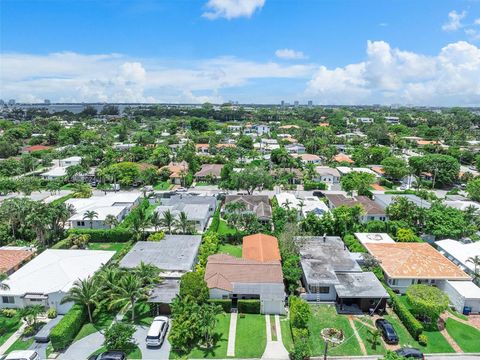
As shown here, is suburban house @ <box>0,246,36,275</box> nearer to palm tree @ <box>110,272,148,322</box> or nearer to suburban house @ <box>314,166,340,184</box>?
palm tree @ <box>110,272,148,322</box>

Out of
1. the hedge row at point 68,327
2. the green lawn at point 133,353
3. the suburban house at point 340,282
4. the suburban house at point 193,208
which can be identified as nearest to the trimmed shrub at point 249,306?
the suburban house at point 340,282

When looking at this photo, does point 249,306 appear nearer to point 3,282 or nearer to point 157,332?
point 157,332

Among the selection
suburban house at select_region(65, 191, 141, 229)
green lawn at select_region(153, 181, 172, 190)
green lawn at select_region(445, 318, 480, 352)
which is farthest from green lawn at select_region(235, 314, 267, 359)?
green lawn at select_region(153, 181, 172, 190)

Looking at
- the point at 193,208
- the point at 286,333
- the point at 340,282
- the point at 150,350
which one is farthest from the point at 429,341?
the point at 193,208

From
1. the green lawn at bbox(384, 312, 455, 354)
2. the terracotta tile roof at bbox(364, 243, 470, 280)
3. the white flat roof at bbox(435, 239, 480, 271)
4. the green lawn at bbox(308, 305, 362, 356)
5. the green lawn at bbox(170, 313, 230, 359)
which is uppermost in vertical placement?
the terracotta tile roof at bbox(364, 243, 470, 280)

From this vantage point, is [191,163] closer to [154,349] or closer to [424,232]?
[424,232]

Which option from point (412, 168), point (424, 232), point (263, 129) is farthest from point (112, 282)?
point (263, 129)
